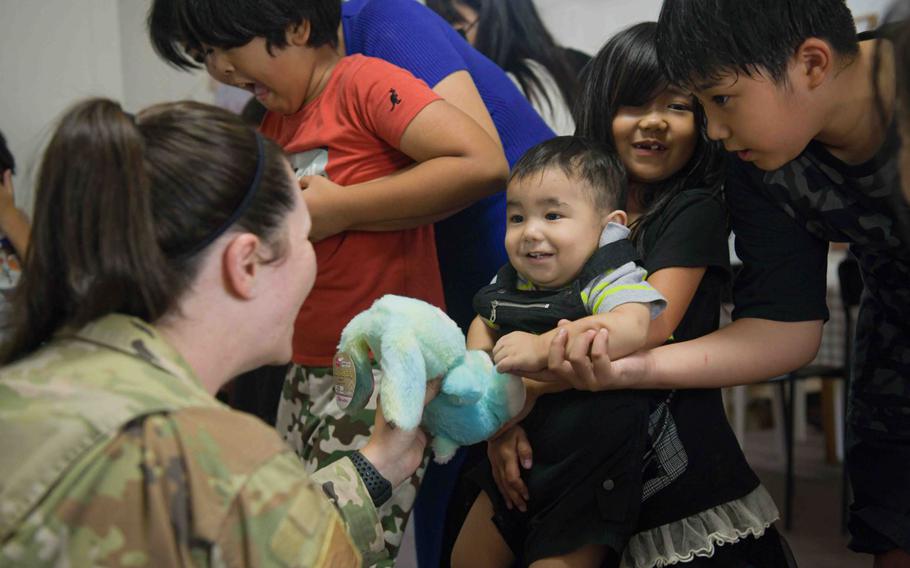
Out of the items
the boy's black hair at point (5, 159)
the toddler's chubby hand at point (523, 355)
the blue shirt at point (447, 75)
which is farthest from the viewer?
the boy's black hair at point (5, 159)

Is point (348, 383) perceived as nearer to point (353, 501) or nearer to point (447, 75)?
point (353, 501)

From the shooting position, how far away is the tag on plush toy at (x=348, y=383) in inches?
56.2

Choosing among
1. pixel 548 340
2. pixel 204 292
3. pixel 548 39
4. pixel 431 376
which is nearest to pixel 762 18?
pixel 548 340

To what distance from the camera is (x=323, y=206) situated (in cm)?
165

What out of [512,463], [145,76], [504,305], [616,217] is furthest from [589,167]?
[145,76]

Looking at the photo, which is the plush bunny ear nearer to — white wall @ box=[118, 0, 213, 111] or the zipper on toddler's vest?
the zipper on toddler's vest

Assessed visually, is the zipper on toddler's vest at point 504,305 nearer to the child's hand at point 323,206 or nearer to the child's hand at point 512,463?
the child's hand at point 512,463

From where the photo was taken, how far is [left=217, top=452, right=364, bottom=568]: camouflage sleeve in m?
0.92

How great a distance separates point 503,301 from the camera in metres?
1.55

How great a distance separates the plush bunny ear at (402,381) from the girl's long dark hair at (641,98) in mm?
448

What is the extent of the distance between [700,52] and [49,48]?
246 centimetres

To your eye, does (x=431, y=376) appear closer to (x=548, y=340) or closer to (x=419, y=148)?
(x=548, y=340)

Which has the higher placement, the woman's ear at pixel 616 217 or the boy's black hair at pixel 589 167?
the boy's black hair at pixel 589 167

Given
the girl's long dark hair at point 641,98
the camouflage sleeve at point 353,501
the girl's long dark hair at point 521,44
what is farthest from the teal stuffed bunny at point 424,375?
the girl's long dark hair at point 521,44
